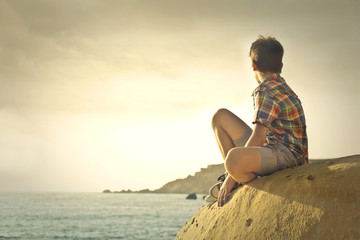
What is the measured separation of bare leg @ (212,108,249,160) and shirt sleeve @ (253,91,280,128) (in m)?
0.50

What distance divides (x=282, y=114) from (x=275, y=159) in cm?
45

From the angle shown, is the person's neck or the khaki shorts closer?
the khaki shorts

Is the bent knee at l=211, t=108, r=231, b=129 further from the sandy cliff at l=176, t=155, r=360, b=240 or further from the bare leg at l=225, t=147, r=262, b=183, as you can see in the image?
the sandy cliff at l=176, t=155, r=360, b=240

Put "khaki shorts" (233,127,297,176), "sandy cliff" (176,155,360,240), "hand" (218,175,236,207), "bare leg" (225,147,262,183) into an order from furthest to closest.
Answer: "hand" (218,175,236,207), "khaki shorts" (233,127,297,176), "bare leg" (225,147,262,183), "sandy cliff" (176,155,360,240)

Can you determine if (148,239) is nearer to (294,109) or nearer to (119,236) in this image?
(119,236)

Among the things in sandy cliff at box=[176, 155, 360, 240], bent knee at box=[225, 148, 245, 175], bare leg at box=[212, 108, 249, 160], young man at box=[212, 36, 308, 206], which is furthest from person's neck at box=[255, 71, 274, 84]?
sandy cliff at box=[176, 155, 360, 240]

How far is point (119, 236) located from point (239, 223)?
24133 millimetres

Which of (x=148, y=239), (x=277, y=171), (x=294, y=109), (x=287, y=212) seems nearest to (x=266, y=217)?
(x=287, y=212)

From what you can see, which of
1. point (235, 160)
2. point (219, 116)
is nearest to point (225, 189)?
point (235, 160)

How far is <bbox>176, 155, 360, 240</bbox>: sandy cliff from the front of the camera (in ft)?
9.67

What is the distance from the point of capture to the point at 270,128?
3670 mm

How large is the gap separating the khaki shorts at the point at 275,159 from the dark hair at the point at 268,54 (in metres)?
0.81

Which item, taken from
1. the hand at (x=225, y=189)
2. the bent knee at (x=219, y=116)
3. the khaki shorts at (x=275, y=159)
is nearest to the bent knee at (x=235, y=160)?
the khaki shorts at (x=275, y=159)

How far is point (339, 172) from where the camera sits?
→ 3.20m
